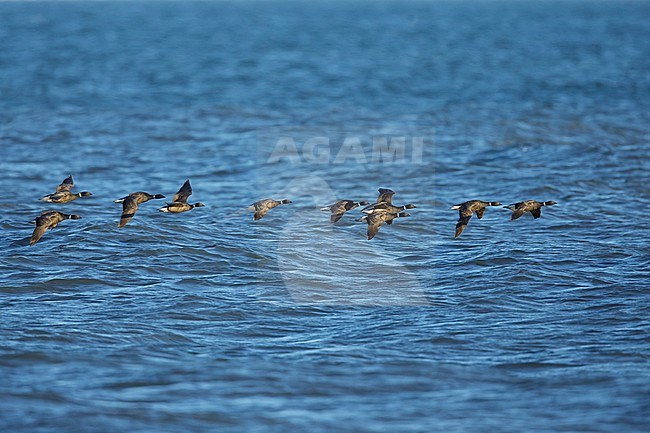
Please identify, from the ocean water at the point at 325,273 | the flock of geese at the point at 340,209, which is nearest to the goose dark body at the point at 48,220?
the flock of geese at the point at 340,209

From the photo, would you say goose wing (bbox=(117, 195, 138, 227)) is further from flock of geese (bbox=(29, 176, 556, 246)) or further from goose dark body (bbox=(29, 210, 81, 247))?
goose dark body (bbox=(29, 210, 81, 247))

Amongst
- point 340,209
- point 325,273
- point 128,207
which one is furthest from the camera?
point 340,209

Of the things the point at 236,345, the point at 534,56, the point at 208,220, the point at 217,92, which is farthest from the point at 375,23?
the point at 236,345

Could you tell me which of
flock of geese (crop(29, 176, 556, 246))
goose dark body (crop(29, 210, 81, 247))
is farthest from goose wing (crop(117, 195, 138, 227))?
goose dark body (crop(29, 210, 81, 247))

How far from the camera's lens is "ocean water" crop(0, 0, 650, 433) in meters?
11.9

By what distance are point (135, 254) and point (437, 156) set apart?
38.7ft

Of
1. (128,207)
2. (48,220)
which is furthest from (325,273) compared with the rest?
(48,220)

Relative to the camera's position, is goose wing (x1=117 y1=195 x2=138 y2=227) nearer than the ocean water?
No

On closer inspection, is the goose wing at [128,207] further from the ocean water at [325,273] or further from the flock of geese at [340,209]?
the ocean water at [325,273]

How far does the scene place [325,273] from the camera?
56.5 feet

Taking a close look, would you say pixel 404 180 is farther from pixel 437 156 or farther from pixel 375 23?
pixel 375 23

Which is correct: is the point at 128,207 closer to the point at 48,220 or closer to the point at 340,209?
the point at 48,220

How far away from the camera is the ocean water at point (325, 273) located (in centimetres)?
1188

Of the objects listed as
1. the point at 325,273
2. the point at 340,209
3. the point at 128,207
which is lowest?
the point at 325,273
